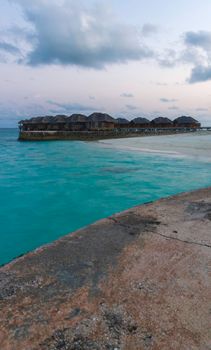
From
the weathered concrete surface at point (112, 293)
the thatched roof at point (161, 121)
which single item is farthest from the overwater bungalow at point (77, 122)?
the weathered concrete surface at point (112, 293)

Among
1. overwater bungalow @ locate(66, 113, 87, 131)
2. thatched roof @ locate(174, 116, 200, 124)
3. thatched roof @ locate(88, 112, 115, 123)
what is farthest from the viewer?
thatched roof @ locate(174, 116, 200, 124)

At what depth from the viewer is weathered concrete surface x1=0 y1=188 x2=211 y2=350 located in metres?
1.83

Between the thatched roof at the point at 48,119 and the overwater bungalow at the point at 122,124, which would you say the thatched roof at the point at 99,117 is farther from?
the thatched roof at the point at 48,119

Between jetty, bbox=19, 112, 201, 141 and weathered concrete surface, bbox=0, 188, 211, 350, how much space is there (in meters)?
38.2

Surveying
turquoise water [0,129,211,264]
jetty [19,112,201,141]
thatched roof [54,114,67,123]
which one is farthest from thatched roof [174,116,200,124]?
turquoise water [0,129,211,264]

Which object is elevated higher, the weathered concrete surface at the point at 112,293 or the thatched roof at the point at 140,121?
the thatched roof at the point at 140,121

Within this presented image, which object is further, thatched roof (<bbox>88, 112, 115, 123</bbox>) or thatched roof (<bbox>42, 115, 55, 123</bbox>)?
thatched roof (<bbox>42, 115, 55, 123</bbox>)

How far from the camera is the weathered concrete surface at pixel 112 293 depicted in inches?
72.2

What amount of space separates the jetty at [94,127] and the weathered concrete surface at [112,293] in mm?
38168

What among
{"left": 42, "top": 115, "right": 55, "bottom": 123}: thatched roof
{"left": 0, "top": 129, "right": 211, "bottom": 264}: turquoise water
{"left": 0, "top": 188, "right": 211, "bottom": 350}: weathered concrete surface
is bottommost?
{"left": 0, "top": 129, "right": 211, "bottom": 264}: turquoise water

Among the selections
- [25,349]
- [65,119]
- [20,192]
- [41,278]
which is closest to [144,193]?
[20,192]

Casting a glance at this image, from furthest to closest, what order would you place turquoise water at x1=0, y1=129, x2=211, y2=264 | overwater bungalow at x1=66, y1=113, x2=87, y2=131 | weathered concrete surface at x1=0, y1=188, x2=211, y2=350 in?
overwater bungalow at x1=66, y1=113, x2=87, y2=131, turquoise water at x1=0, y1=129, x2=211, y2=264, weathered concrete surface at x1=0, y1=188, x2=211, y2=350

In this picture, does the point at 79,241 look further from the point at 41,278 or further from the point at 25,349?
the point at 25,349

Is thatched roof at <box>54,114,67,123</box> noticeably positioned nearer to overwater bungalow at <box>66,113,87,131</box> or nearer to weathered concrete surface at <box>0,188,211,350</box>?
overwater bungalow at <box>66,113,87,131</box>
